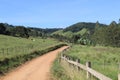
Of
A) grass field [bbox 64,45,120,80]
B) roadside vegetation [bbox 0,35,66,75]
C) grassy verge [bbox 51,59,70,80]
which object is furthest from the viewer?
roadside vegetation [bbox 0,35,66,75]

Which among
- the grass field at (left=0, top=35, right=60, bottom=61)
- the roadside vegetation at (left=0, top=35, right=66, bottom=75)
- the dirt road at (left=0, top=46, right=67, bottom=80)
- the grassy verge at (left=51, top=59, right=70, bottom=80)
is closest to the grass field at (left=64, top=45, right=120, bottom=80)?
the grassy verge at (left=51, top=59, right=70, bottom=80)

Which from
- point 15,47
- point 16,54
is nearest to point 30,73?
point 16,54

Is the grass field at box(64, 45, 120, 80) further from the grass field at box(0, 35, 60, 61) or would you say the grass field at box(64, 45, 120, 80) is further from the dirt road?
the grass field at box(0, 35, 60, 61)

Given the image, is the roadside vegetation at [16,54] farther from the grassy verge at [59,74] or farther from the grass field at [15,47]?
the grassy verge at [59,74]

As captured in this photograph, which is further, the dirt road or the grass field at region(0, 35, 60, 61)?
the grass field at region(0, 35, 60, 61)

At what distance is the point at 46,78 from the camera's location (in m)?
17.8

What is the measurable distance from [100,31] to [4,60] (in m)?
138

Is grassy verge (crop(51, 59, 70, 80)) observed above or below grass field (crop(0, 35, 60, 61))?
below

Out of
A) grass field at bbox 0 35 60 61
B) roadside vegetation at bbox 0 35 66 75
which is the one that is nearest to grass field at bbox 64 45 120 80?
roadside vegetation at bbox 0 35 66 75

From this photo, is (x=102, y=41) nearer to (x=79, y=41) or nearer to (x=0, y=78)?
(x=79, y=41)

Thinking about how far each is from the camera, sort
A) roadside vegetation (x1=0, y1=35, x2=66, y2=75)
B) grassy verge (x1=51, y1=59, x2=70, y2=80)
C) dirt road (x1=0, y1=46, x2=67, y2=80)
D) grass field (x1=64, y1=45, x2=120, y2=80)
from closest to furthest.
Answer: grassy verge (x1=51, y1=59, x2=70, y2=80) → dirt road (x1=0, y1=46, x2=67, y2=80) → grass field (x1=64, y1=45, x2=120, y2=80) → roadside vegetation (x1=0, y1=35, x2=66, y2=75)

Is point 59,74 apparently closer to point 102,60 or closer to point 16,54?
point 16,54

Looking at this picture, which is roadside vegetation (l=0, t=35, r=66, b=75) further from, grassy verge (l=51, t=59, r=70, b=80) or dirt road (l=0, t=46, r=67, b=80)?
grassy verge (l=51, t=59, r=70, b=80)

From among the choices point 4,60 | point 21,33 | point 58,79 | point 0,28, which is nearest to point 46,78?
point 58,79
